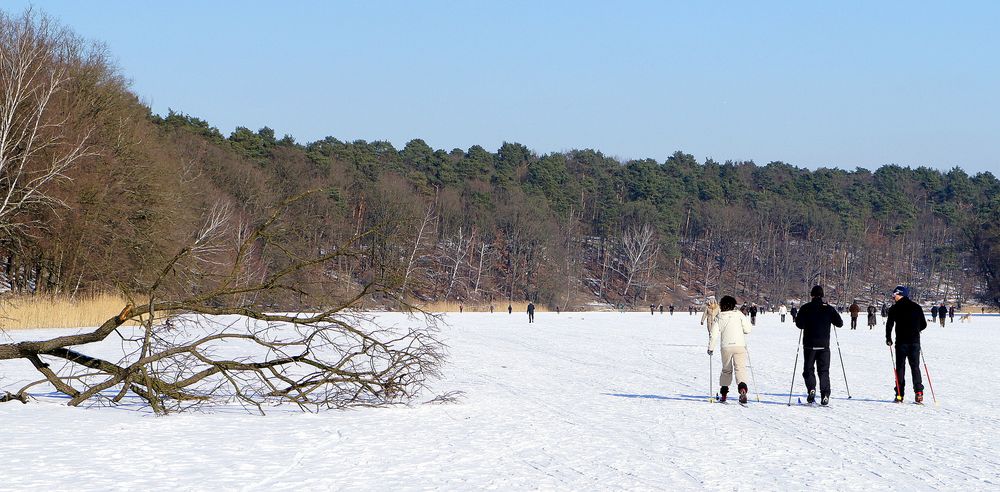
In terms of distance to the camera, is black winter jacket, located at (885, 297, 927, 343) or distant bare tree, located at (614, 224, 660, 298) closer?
black winter jacket, located at (885, 297, 927, 343)

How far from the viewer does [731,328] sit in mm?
15234

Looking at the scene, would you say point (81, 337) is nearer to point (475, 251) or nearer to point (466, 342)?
point (466, 342)

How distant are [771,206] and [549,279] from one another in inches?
1970

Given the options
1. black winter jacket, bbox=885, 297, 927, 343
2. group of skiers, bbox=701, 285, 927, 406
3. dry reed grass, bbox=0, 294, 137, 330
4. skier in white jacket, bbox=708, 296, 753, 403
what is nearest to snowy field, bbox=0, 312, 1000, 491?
skier in white jacket, bbox=708, 296, 753, 403

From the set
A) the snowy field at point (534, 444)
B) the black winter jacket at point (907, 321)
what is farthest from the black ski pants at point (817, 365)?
the black winter jacket at point (907, 321)

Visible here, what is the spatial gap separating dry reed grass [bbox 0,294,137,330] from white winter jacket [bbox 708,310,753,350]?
2305cm

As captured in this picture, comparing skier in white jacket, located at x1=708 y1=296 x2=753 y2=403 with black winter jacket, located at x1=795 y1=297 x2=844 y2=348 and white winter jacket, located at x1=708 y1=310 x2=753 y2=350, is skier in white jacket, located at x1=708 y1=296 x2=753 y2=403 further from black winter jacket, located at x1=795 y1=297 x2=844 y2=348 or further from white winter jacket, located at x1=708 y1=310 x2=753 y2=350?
black winter jacket, located at x1=795 y1=297 x2=844 y2=348

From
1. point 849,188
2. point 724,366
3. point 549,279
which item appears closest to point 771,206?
point 849,188

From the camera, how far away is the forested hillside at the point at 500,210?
128 feet

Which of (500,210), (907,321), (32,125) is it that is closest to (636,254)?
(500,210)

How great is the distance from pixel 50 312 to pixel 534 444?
87.2 feet

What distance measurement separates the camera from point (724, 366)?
15.3 metres

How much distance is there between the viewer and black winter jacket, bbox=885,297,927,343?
50.0 feet

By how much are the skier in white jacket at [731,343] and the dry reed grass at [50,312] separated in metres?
23.2
